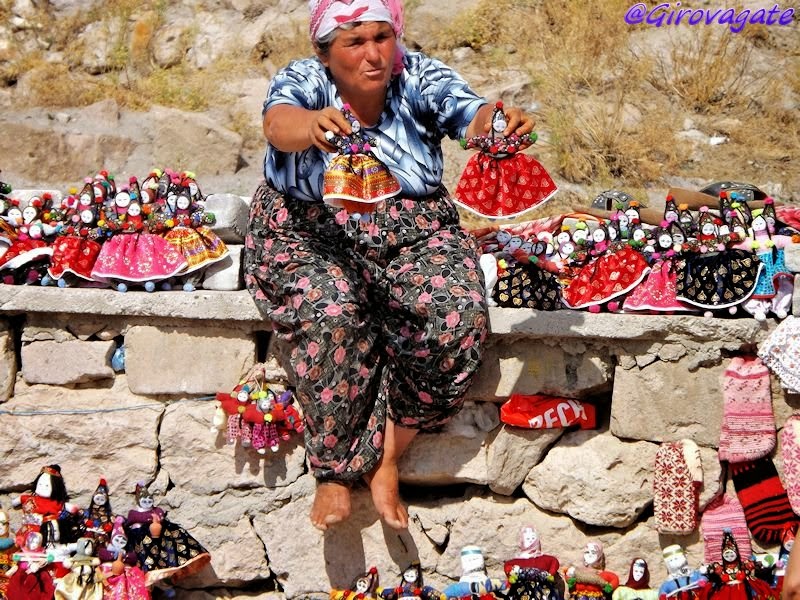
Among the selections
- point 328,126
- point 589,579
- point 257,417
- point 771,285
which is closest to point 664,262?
point 771,285

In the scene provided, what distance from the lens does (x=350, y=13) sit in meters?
3.16

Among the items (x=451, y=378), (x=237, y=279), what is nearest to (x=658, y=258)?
(x=451, y=378)

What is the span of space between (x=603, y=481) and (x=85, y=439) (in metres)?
2.00

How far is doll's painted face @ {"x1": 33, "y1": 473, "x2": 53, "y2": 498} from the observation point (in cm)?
365

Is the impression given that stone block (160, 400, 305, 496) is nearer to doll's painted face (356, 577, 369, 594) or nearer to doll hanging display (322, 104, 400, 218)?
doll's painted face (356, 577, 369, 594)

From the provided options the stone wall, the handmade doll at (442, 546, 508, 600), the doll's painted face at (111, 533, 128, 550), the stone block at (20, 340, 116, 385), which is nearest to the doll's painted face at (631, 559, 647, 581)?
the stone wall

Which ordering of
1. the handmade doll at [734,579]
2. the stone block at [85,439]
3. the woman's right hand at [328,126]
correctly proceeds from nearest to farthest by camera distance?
the woman's right hand at [328,126], the handmade doll at [734,579], the stone block at [85,439]

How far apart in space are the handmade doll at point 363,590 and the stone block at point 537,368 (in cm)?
82

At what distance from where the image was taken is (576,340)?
3.58 metres

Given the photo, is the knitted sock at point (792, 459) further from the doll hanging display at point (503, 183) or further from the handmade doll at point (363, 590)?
the handmade doll at point (363, 590)

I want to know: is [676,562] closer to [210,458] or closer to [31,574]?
[210,458]

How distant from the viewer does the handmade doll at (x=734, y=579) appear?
329cm

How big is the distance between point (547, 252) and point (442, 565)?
128cm

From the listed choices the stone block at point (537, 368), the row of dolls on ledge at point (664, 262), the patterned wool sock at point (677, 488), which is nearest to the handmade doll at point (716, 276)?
the row of dolls on ledge at point (664, 262)
